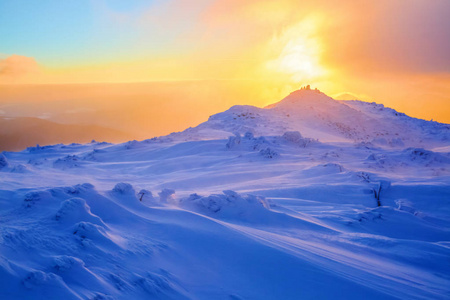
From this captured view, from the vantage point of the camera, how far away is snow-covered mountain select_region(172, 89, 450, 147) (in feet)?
56.9

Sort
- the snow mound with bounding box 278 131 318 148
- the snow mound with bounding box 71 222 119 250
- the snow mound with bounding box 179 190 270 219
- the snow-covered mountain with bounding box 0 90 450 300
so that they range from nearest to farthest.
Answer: the snow-covered mountain with bounding box 0 90 450 300 < the snow mound with bounding box 71 222 119 250 < the snow mound with bounding box 179 190 270 219 < the snow mound with bounding box 278 131 318 148

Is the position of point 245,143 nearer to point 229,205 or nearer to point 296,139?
point 296,139

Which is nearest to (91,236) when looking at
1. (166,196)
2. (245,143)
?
(166,196)

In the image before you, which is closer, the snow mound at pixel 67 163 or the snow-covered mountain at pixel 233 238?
the snow-covered mountain at pixel 233 238

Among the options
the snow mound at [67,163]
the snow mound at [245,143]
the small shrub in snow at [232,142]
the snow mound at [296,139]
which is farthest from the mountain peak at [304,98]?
the snow mound at [67,163]

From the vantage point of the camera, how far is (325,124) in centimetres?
2006

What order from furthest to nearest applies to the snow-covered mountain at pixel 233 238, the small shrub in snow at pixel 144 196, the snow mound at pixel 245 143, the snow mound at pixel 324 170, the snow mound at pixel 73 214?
the snow mound at pixel 245 143, the snow mound at pixel 324 170, the small shrub in snow at pixel 144 196, the snow mound at pixel 73 214, the snow-covered mountain at pixel 233 238

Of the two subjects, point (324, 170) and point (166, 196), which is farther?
point (324, 170)

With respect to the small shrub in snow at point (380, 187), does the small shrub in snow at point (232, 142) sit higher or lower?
higher

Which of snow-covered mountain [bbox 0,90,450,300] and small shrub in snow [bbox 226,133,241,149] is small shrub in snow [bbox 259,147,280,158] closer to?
small shrub in snow [bbox 226,133,241,149]

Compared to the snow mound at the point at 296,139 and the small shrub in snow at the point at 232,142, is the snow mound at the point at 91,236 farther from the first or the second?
the snow mound at the point at 296,139

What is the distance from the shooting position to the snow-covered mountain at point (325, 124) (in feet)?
56.9

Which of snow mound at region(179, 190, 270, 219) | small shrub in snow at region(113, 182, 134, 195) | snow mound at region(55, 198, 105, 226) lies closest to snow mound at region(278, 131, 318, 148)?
snow mound at region(179, 190, 270, 219)

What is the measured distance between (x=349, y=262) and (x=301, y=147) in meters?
9.90
